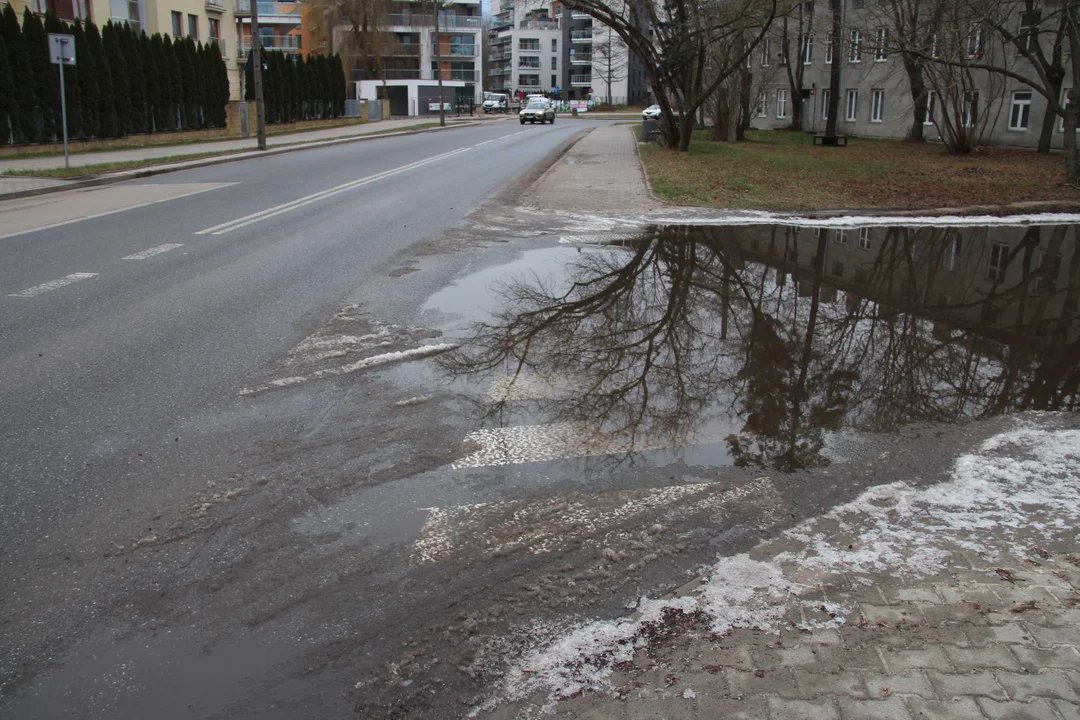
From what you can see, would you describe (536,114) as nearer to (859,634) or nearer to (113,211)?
(113,211)

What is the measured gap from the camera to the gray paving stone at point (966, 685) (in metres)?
2.91

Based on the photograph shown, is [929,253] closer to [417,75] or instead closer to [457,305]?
[457,305]

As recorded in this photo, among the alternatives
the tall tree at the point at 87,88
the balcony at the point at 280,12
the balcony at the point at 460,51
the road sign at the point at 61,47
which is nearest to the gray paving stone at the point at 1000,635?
the road sign at the point at 61,47

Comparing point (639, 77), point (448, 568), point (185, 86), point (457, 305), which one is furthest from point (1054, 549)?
point (639, 77)

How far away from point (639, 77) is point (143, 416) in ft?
407

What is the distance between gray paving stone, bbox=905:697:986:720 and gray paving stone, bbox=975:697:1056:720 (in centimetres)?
3

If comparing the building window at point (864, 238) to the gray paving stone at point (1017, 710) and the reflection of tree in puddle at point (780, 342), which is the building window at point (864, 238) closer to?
the reflection of tree in puddle at point (780, 342)

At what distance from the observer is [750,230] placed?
1322 centimetres

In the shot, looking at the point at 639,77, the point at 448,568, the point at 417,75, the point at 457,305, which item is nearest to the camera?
the point at 448,568

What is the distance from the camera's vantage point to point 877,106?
43.9 metres

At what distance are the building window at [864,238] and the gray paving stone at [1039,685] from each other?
31.1ft

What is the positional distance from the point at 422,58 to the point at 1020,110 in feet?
229

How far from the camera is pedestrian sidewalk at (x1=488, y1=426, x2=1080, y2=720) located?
290 cm

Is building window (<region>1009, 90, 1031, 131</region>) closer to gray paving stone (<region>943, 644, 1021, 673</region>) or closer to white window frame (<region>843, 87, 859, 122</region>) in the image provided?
white window frame (<region>843, 87, 859, 122</region>)
